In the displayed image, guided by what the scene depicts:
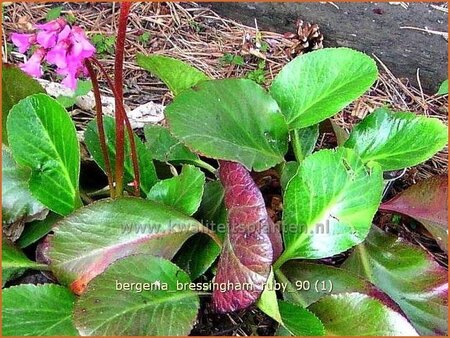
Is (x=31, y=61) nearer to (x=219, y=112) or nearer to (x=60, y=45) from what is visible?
(x=60, y=45)

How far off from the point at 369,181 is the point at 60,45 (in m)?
0.50

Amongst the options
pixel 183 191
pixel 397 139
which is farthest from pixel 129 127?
pixel 397 139

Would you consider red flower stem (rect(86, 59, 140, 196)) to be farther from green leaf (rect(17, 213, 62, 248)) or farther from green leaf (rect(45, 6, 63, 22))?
green leaf (rect(45, 6, 63, 22))

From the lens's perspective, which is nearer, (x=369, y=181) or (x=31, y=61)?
(x=31, y=61)

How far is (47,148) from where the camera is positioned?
1107 millimetres

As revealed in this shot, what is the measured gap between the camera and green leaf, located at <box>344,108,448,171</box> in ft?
3.74

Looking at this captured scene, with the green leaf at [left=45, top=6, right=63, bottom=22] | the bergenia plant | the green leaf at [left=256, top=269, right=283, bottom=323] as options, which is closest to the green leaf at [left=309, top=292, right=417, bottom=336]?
the bergenia plant

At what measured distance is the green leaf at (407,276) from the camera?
41.3 inches

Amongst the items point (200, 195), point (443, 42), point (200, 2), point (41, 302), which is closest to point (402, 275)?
point (200, 195)

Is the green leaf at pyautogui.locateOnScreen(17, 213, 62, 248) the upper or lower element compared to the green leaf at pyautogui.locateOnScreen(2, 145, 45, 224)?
lower

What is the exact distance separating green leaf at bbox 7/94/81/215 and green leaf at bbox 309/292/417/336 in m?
0.46

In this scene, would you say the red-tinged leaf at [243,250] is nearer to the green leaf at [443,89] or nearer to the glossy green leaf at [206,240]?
the glossy green leaf at [206,240]

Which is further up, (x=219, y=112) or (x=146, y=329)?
(x=219, y=112)

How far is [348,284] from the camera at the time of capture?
1.05 metres
